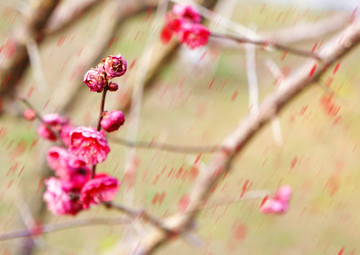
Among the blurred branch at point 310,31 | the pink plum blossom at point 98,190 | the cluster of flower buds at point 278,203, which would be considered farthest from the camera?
the blurred branch at point 310,31

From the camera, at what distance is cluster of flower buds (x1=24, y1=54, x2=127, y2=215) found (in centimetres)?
44

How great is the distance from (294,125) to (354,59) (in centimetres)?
182

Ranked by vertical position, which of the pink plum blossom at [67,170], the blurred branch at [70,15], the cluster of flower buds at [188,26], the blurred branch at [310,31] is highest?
the blurred branch at [310,31]

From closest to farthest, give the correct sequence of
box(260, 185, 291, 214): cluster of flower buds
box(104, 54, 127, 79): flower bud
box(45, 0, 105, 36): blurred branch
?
box(104, 54, 127, 79): flower bud → box(260, 185, 291, 214): cluster of flower buds → box(45, 0, 105, 36): blurred branch

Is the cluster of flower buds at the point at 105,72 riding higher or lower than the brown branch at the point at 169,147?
higher

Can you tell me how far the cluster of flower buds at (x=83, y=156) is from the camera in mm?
439

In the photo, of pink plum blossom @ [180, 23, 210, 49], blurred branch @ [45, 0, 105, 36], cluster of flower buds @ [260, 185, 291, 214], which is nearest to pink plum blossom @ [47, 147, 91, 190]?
pink plum blossom @ [180, 23, 210, 49]

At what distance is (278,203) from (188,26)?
42 cm

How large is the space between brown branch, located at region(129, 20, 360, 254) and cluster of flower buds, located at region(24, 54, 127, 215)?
344 mm

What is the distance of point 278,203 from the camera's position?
Result: 93 cm

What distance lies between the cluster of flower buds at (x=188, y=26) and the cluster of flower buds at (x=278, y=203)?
38 cm

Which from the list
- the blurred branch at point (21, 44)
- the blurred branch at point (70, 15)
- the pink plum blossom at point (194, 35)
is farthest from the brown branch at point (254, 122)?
the blurred branch at point (70, 15)

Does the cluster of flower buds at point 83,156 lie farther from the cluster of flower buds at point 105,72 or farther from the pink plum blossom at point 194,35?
the pink plum blossom at point 194,35

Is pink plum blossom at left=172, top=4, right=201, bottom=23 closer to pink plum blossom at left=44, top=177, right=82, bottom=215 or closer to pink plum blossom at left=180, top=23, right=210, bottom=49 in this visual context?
pink plum blossom at left=180, top=23, right=210, bottom=49
